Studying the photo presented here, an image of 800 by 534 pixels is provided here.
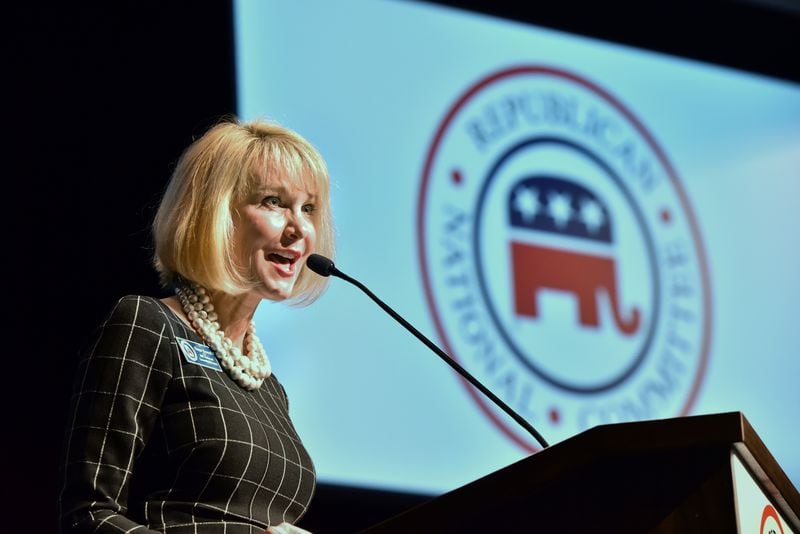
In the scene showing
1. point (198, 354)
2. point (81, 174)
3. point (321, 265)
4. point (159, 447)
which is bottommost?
point (159, 447)

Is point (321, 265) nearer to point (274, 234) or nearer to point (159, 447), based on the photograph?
point (274, 234)

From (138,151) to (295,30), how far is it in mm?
500

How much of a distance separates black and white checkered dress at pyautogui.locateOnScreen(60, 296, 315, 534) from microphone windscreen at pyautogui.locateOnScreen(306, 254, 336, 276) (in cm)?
24

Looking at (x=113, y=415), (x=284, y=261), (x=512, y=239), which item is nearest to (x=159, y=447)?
(x=113, y=415)

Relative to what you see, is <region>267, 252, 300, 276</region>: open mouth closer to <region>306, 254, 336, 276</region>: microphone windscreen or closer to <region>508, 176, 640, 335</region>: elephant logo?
<region>306, 254, 336, 276</region>: microphone windscreen

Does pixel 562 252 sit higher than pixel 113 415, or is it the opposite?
pixel 562 252

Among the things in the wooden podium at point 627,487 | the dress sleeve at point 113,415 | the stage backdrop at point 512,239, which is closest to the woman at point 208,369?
the dress sleeve at point 113,415

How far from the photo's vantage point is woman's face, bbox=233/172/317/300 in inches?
75.3

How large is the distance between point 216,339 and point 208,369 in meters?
0.07

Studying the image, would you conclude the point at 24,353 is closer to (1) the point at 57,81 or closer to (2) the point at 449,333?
(1) the point at 57,81

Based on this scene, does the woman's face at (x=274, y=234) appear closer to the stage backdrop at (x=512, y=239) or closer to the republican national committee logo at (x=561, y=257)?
the stage backdrop at (x=512, y=239)

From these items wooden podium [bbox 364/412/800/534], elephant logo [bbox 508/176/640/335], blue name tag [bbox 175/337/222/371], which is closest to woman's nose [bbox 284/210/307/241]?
blue name tag [bbox 175/337/222/371]

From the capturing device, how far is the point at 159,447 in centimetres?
170

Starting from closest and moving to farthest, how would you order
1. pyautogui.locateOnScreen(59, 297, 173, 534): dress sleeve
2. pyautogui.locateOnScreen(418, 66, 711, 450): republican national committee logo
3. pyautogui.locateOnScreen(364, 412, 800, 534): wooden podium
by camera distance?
pyautogui.locateOnScreen(364, 412, 800, 534): wooden podium → pyautogui.locateOnScreen(59, 297, 173, 534): dress sleeve → pyautogui.locateOnScreen(418, 66, 711, 450): republican national committee logo
